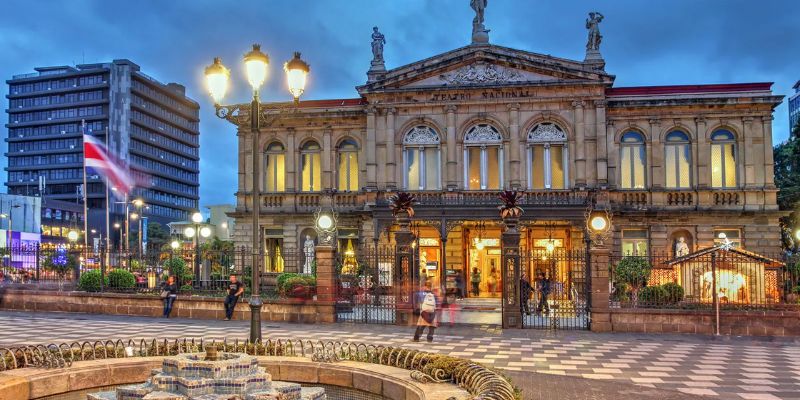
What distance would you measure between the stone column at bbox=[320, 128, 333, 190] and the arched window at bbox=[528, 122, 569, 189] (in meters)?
10.7

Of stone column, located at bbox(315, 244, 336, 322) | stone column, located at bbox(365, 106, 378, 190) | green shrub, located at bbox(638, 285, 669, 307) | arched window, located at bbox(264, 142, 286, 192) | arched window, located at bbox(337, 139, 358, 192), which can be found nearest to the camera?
green shrub, located at bbox(638, 285, 669, 307)

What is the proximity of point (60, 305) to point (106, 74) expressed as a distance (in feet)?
299

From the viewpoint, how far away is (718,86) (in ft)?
121

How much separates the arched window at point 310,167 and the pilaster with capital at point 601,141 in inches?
585

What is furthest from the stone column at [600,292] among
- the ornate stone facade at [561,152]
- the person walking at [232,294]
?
the ornate stone facade at [561,152]

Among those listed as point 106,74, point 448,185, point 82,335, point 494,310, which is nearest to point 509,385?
point 82,335

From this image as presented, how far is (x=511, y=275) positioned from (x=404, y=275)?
3.52m

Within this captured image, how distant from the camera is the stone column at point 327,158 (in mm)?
39062

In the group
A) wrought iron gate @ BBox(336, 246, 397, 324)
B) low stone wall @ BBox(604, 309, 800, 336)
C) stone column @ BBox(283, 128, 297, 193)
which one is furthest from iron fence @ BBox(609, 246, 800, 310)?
stone column @ BBox(283, 128, 297, 193)

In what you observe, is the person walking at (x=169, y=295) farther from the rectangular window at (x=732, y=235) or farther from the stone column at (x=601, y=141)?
the rectangular window at (x=732, y=235)

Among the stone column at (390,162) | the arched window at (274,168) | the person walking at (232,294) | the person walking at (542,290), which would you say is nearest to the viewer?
the person walking at (232,294)

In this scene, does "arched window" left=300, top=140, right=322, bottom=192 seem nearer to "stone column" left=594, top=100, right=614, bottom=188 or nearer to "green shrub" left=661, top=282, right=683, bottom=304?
"stone column" left=594, top=100, right=614, bottom=188

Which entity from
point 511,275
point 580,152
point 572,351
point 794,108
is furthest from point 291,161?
point 794,108

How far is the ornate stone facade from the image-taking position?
35.5 metres
